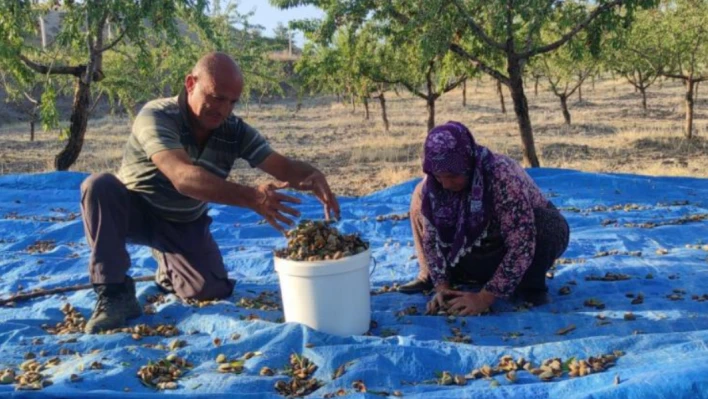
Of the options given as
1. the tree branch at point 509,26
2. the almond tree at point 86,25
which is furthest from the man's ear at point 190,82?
the tree branch at point 509,26

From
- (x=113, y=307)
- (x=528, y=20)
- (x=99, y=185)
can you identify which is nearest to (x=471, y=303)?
(x=113, y=307)

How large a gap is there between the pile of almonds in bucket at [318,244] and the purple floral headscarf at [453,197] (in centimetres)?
49

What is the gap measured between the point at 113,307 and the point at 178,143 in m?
0.81

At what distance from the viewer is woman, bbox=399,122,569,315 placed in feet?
9.75

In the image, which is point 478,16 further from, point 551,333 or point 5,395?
point 5,395

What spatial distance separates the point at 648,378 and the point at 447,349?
759 millimetres

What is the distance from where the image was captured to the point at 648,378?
2051mm

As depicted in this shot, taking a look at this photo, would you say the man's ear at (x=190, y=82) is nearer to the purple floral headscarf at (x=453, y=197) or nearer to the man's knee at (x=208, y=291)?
the man's knee at (x=208, y=291)

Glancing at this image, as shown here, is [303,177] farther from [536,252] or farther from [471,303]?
[536,252]

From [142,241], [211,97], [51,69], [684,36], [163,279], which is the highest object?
[684,36]

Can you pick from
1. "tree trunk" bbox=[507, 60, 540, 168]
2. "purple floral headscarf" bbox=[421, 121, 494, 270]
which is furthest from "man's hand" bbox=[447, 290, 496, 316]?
"tree trunk" bbox=[507, 60, 540, 168]

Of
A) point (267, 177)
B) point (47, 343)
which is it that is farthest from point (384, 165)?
point (47, 343)

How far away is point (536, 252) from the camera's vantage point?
3.26 meters

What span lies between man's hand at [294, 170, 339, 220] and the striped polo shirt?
43 centimetres
